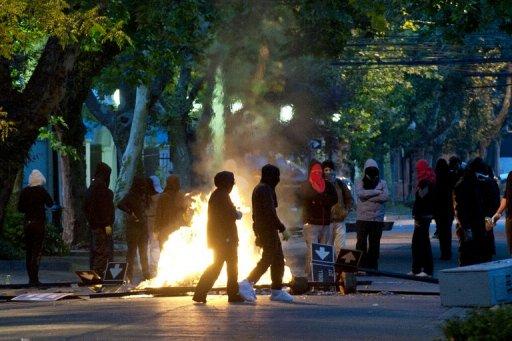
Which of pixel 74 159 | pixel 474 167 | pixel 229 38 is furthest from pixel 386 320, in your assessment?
pixel 229 38

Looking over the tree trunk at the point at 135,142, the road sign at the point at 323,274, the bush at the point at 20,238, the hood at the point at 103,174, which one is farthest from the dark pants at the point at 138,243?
the tree trunk at the point at 135,142

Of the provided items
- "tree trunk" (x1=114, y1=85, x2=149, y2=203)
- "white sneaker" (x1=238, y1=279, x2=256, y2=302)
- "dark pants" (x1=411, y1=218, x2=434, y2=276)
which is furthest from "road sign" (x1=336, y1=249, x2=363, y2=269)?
"tree trunk" (x1=114, y1=85, x2=149, y2=203)

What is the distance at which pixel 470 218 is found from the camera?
2231 centimetres

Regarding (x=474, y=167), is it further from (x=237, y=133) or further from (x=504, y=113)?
(x=504, y=113)

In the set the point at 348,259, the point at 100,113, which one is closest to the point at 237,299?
the point at 348,259

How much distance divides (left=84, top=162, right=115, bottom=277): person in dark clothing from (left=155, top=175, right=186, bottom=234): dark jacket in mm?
723

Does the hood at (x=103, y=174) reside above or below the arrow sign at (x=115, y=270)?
above

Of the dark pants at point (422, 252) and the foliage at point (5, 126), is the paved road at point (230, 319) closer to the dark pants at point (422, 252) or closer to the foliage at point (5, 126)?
the foliage at point (5, 126)

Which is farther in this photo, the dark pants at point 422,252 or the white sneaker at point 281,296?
the dark pants at point 422,252

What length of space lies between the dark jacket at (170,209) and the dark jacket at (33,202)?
65.3 inches

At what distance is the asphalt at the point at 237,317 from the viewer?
13992 mm

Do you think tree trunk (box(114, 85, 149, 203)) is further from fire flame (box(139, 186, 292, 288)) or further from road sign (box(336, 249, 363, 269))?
road sign (box(336, 249, 363, 269))

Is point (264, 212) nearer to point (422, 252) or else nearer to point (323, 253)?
point (323, 253)

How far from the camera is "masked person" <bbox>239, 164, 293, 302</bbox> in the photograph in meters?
18.2
